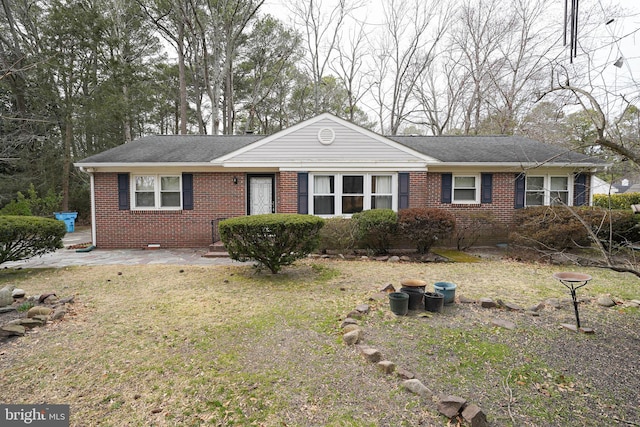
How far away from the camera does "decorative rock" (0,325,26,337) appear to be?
12.4 ft

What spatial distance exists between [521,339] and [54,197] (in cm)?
2012

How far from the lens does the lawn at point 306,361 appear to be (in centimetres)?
249

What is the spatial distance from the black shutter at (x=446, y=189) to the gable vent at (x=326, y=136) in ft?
13.1

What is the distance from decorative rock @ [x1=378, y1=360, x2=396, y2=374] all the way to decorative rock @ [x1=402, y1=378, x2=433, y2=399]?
0.72 feet

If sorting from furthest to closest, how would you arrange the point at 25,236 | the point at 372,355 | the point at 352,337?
the point at 25,236
the point at 352,337
the point at 372,355

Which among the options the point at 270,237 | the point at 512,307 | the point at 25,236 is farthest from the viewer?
the point at 25,236

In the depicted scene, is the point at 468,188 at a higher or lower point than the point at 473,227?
higher

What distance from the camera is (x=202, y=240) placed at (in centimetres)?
1065

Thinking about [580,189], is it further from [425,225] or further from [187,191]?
[187,191]

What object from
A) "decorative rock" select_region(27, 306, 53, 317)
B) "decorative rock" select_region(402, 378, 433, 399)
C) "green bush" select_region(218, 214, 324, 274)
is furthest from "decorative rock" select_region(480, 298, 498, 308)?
"decorative rock" select_region(27, 306, 53, 317)

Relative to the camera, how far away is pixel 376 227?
873 centimetres

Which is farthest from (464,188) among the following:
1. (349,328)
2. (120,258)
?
(120,258)

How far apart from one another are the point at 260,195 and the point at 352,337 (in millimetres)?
8022

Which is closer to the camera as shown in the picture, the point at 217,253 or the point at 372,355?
the point at 372,355
